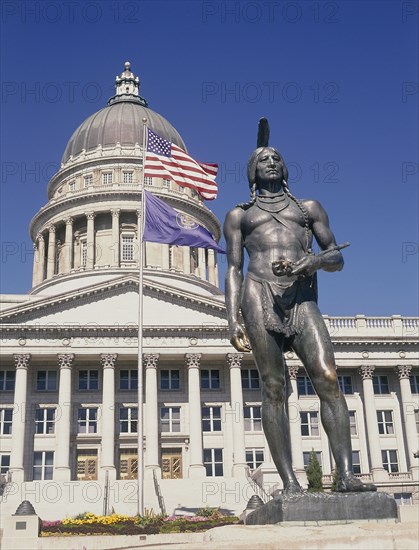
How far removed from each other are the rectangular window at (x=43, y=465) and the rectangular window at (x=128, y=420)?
5.61 metres

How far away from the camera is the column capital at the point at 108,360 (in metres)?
55.6

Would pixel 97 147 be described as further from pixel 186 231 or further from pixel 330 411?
pixel 330 411

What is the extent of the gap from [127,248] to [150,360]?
22.5 m

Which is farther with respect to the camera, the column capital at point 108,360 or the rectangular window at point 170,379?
the rectangular window at point 170,379

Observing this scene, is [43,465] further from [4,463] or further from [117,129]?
[117,129]

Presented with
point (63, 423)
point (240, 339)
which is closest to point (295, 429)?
point (63, 423)

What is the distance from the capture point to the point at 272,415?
7871mm

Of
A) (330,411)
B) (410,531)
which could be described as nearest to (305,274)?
(330,411)

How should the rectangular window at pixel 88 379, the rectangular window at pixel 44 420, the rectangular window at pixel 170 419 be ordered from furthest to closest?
the rectangular window at pixel 88 379, the rectangular window at pixel 170 419, the rectangular window at pixel 44 420

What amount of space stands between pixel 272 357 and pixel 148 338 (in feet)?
162

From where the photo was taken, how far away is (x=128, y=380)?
58125 millimetres

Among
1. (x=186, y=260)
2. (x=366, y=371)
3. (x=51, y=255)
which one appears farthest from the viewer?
(x=186, y=260)

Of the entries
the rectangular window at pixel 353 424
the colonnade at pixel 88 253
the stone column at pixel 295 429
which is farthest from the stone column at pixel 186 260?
the rectangular window at pixel 353 424

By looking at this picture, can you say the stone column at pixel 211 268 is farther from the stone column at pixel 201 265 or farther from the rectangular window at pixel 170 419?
the rectangular window at pixel 170 419
